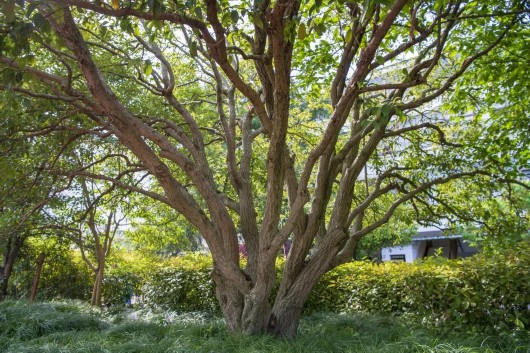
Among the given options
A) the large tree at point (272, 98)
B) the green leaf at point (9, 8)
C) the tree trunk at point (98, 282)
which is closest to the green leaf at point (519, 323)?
the large tree at point (272, 98)

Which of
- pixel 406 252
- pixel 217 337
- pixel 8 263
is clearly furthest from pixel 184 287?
pixel 406 252

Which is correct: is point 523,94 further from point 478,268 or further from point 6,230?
point 6,230

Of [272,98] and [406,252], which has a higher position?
[406,252]

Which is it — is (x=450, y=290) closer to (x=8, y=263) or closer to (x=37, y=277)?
(x=37, y=277)

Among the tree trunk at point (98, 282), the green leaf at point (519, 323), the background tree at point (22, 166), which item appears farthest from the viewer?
the tree trunk at point (98, 282)

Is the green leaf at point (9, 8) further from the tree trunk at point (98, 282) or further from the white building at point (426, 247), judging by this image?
the white building at point (426, 247)

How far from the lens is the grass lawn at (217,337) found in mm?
4914

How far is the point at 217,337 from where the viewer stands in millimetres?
5832

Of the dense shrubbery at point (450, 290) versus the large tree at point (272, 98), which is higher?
the large tree at point (272, 98)

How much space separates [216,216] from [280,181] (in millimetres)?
933

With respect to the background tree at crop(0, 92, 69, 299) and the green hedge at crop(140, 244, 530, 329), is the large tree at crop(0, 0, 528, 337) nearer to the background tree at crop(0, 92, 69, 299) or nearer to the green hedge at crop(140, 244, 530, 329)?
the background tree at crop(0, 92, 69, 299)

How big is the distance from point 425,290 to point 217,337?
334 centimetres

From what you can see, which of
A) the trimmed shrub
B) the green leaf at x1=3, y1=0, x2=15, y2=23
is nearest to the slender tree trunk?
the trimmed shrub

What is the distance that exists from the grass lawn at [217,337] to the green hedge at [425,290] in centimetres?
41
